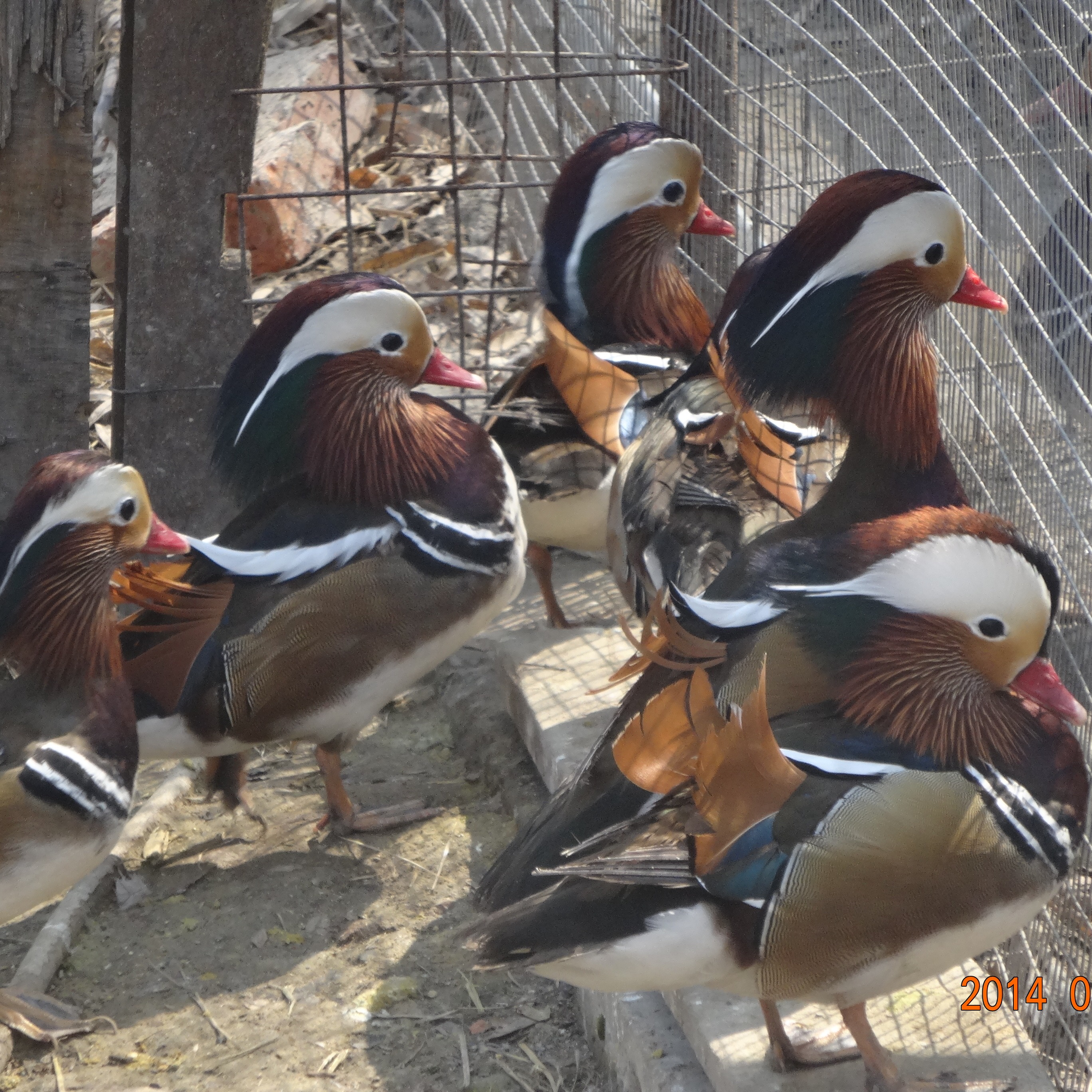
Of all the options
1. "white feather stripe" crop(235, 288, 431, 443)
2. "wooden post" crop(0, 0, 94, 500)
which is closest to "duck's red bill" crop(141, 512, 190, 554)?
"white feather stripe" crop(235, 288, 431, 443)

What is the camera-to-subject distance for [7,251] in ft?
11.5

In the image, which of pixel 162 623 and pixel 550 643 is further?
pixel 550 643

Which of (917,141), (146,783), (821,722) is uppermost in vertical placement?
(917,141)

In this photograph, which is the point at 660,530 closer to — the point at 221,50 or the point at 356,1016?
the point at 356,1016

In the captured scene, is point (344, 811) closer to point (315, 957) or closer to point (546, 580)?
point (315, 957)

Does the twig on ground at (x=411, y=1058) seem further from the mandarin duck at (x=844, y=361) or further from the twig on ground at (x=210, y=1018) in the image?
the mandarin duck at (x=844, y=361)

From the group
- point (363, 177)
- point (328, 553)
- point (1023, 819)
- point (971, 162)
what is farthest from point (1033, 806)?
point (363, 177)

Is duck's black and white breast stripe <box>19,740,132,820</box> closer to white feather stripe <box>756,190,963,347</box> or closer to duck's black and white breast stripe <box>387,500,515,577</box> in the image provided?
duck's black and white breast stripe <box>387,500,515,577</box>

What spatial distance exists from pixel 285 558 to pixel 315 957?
0.85m

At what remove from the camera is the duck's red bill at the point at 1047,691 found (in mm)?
1927

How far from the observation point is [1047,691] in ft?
6.36

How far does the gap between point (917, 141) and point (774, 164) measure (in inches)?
32.6

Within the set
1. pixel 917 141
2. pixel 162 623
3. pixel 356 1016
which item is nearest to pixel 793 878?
pixel 356 1016

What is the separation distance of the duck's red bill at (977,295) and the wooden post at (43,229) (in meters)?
2.23
